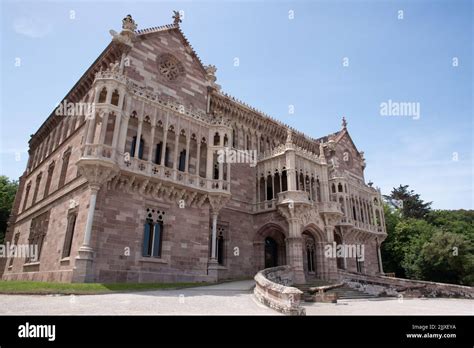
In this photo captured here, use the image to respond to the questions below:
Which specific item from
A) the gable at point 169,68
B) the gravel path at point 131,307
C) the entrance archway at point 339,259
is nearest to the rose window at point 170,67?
the gable at point 169,68

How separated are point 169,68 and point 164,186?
10025 mm

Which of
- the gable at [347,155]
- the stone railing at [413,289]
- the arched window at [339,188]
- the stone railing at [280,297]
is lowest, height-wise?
the stone railing at [413,289]

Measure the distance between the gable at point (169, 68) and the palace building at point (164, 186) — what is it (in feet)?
0.31

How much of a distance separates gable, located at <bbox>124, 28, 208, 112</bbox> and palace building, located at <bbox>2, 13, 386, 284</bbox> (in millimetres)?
95

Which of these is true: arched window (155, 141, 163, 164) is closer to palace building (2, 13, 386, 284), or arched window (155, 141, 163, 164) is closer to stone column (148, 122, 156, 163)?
palace building (2, 13, 386, 284)

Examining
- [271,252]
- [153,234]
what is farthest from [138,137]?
[271,252]

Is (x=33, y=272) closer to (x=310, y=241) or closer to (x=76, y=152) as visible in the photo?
(x=76, y=152)

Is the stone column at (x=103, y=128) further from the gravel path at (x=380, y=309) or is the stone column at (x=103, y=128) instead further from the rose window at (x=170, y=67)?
the gravel path at (x=380, y=309)

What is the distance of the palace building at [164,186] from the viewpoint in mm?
18469

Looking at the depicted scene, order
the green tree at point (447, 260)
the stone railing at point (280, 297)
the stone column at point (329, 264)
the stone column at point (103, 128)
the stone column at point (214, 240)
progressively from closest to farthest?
the stone railing at point (280, 297) → the stone column at point (103, 128) → the stone column at point (214, 240) → the stone column at point (329, 264) → the green tree at point (447, 260)
